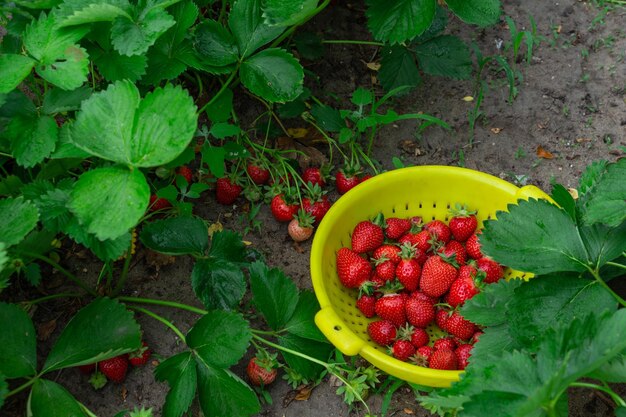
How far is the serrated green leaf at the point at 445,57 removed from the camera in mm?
2100

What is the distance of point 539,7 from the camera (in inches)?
98.3

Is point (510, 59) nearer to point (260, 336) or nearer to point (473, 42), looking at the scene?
point (473, 42)

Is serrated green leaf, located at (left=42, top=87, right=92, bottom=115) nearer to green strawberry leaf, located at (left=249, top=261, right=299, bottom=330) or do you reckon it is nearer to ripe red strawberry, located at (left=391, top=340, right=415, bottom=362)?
green strawberry leaf, located at (left=249, top=261, right=299, bottom=330)

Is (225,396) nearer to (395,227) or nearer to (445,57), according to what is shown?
(395,227)

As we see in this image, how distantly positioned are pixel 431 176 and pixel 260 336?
2.11 feet

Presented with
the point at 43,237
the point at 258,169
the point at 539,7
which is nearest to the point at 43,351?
the point at 43,237

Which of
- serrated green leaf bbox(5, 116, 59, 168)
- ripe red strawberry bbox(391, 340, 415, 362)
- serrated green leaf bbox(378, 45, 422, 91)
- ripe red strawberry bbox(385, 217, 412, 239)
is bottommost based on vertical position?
ripe red strawberry bbox(391, 340, 415, 362)

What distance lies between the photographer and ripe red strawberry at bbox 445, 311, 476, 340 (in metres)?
1.75

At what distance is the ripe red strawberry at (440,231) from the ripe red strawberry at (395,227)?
0.22 feet

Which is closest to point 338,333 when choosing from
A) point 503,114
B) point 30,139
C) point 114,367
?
point 114,367

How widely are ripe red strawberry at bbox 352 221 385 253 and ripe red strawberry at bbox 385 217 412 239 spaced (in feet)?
0.13

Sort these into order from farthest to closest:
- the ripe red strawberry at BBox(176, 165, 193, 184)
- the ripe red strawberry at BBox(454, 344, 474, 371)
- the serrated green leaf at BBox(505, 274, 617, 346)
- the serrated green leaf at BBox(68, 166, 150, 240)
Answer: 1. the ripe red strawberry at BBox(176, 165, 193, 184)
2. the ripe red strawberry at BBox(454, 344, 474, 371)
3. the serrated green leaf at BBox(505, 274, 617, 346)
4. the serrated green leaf at BBox(68, 166, 150, 240)

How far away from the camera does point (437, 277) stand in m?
1.81

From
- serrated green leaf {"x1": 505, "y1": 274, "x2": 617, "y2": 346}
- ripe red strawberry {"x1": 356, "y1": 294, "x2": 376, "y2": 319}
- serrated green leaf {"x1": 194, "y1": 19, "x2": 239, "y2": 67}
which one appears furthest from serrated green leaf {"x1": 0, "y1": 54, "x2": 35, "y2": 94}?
serrated green leaf {"x1": 505, "y1": 274, "x2": 617, "y2": 346}
